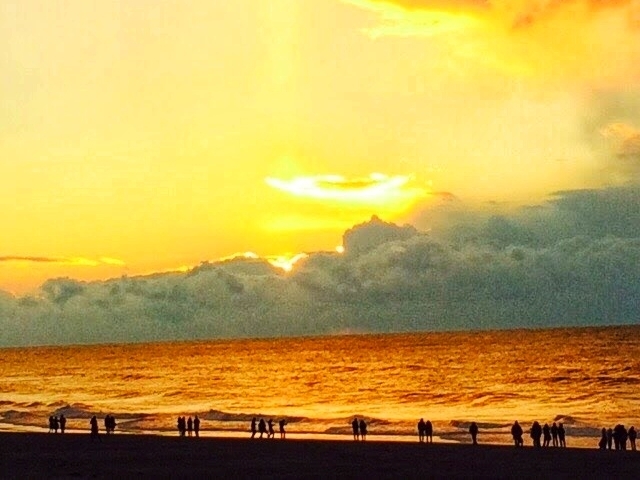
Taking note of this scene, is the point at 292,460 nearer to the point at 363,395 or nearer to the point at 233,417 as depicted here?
the point at 233,417

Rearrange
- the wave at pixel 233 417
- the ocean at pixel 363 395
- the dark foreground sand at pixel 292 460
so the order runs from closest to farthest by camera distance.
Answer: the dark foreground sand at pixel 292 460, the ocean at pixel 363 395, the wave at pixel 233 417

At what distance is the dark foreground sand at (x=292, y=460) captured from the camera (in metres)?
32.0

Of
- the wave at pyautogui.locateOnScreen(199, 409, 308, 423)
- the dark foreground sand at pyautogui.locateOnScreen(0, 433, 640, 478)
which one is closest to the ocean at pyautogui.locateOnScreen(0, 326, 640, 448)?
the wave at pyautogui.locateOnScreen(199, 409, 308, 423)

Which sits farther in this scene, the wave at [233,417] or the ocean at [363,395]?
the wave at [233,417]

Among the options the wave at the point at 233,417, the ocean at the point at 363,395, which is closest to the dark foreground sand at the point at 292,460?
the ocean at the point at 363,395

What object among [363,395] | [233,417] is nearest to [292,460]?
[233,417]

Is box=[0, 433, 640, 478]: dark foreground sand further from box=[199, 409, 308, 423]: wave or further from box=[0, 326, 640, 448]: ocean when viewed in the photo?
box=[199, 409, 308, 423]: wave

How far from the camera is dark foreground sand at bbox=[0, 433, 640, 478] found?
32031mm

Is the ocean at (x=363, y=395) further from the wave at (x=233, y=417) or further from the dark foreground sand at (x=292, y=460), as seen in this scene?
the dark foreground sand at (x=292, y=460)

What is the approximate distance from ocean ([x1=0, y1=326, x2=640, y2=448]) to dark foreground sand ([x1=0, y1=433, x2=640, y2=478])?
12399 mm

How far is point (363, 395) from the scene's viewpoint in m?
106

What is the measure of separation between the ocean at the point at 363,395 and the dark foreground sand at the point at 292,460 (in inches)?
488

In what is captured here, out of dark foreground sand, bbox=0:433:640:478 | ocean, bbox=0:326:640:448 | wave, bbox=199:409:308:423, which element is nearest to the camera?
dark foreground sand, bbox=0:433:640:478

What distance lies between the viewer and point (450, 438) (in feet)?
178
